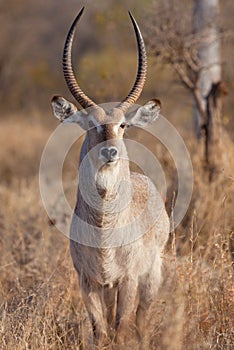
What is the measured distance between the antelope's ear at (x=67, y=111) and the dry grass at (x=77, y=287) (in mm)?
1161

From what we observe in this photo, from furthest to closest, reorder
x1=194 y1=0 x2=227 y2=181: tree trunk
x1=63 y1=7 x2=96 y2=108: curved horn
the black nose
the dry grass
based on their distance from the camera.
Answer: x1=194 y1=0 x2=227 y2=181: tree trunk → x1=63 y1=7 x2=96 y2=108: curved horn → the black nose → the dry grass

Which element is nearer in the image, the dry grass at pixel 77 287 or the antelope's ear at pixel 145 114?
the dry grass at pixel 77 287

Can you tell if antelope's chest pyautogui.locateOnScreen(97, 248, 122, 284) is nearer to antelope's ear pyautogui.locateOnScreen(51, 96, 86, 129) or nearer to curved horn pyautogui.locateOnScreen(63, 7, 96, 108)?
antelope's ear pyautogui.locateOnScreen(51, 96, 86, 129)

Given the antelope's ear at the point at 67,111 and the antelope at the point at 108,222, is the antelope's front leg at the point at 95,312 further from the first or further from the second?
the antelope's ear at the point at 67,111

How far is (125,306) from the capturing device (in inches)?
205

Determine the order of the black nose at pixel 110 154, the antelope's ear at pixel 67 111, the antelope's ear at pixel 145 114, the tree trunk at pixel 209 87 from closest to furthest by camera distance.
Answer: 1. the black nose at pixel 110 154
2. the antelope's ear at pixel 67 111
3. the antelope's ear at pixel 145 114
4. the tree trunk at pixel 209 87

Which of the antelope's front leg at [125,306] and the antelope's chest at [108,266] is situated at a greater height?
the antelope's chest at [108,266]

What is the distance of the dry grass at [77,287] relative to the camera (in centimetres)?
458

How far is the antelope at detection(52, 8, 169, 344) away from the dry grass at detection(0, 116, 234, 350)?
0.72ft

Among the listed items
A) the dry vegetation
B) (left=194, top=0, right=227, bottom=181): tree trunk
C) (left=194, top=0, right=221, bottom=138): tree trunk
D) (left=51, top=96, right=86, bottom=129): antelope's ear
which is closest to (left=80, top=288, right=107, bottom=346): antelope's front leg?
the dry vegetation

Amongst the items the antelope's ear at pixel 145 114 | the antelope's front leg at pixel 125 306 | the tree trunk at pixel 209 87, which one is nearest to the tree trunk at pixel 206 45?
the tree trunk at pixel 209 87

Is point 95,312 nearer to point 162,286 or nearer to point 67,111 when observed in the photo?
point 162,286

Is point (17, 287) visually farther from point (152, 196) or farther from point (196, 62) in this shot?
point (196, 62)

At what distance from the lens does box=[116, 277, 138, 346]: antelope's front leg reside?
5160 millimetres
